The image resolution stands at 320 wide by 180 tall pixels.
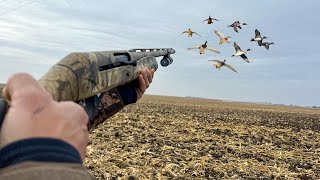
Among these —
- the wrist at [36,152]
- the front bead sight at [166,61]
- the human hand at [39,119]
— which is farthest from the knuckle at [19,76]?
the front bead sight at [166,61]

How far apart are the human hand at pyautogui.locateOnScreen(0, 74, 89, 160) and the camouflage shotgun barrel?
539 mm

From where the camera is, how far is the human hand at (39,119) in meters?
1.03

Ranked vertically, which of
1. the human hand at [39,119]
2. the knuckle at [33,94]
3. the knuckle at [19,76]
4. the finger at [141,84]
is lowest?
the human hand at [39,119]

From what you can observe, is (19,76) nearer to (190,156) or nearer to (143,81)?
(143,81)

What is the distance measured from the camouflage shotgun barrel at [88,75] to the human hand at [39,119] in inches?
21.2

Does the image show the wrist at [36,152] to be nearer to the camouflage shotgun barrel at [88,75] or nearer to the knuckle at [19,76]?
the knuckle at [19,76]

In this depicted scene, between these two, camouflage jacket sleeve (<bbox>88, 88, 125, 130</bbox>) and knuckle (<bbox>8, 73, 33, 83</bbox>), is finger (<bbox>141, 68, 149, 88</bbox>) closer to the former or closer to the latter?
camouflage jacket sleeve (<bbox>88, 88, 125, 130</bbox>)

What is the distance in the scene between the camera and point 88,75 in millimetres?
2049

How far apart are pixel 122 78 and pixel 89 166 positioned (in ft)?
22.3

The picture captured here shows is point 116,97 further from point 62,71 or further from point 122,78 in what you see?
point 62,71

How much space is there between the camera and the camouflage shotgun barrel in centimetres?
175

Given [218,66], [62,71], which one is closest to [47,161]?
[62,71]

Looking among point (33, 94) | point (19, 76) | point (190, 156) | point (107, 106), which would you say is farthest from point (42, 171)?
point (190, 156)

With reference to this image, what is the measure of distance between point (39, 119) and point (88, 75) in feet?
3.34
